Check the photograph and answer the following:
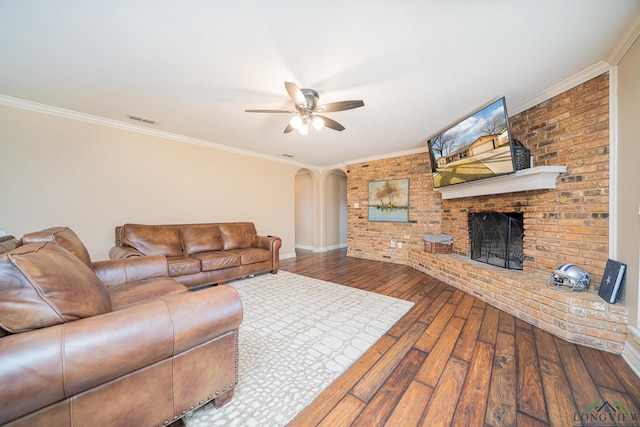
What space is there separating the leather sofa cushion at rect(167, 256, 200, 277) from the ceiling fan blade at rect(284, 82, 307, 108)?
8.07 feet

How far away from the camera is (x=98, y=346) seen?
848mm

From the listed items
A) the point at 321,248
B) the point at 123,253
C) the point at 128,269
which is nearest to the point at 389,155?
the point at 321,248

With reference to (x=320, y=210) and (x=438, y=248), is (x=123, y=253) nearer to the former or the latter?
(x=320, y=210)

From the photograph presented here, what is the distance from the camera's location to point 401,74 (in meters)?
2.05

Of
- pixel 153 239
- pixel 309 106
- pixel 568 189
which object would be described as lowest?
pixel 153 239

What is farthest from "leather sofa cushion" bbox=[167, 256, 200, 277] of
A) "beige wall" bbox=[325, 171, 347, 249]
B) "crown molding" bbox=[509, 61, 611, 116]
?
"crown molding" bbox=[509, 61, 611, 116]

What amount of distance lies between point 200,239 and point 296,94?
2.77m

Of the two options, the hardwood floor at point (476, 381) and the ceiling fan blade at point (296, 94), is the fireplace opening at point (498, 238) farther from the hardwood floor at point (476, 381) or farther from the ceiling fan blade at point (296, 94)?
the ceiling fan blade at point (296, 94)

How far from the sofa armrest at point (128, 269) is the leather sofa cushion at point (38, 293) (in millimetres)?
1085

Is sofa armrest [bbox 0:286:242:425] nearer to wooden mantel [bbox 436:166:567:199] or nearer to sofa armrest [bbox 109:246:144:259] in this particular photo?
sofa armrest [bbox 109:246:144:259]

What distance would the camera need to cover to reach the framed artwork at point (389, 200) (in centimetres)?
460

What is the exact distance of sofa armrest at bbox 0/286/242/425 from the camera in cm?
71

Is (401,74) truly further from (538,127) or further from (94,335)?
(94,335)

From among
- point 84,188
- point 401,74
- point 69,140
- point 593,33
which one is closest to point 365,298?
point 401,74
